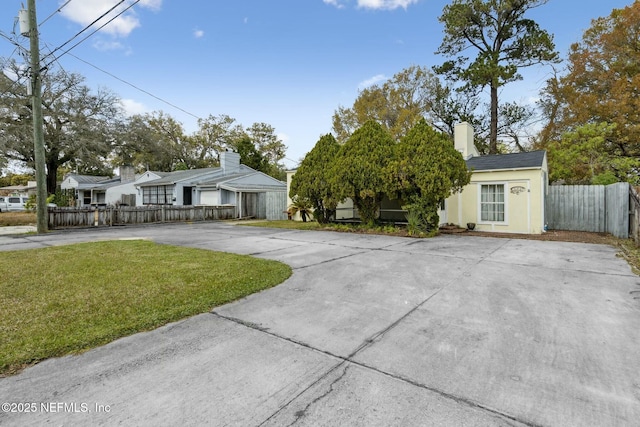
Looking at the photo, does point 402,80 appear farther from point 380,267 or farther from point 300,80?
point 380,267

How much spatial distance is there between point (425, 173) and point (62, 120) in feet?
91.3

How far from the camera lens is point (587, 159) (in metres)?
15.1

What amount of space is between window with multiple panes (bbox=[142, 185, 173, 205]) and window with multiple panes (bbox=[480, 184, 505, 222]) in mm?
19708

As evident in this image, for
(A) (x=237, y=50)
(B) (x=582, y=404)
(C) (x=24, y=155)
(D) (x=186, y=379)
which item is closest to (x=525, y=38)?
(A) (x=237, y=50)

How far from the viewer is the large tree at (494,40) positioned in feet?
59.9

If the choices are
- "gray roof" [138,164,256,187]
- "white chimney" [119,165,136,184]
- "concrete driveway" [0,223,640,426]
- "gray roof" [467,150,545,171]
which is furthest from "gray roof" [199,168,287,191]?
"concrete driveway" [0,223,640,426]

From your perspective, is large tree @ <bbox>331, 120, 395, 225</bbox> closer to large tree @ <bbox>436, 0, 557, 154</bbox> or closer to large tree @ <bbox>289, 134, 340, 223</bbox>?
large tree @ <bbox>289, 134, 340, 223</bbox>

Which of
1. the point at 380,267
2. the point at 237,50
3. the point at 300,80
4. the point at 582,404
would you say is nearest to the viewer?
the point at 582,404

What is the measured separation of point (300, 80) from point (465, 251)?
44.9 ft

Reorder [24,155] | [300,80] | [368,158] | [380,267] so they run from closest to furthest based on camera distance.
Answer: [380,267], [368,158], [300,80], [24,155]

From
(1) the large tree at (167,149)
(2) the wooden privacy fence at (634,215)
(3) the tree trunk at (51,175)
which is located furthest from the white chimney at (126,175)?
(2) the wooden privacy fence at (634,215)

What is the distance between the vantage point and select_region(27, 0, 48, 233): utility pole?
36.8 ft

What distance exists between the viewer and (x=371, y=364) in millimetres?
2420

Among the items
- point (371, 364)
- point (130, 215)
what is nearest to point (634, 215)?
point (371, 364)
